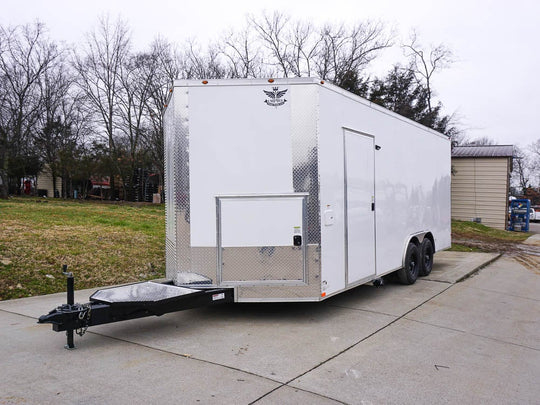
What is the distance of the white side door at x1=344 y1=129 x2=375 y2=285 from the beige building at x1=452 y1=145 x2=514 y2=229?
19674mm

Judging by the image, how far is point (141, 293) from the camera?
5.31 m

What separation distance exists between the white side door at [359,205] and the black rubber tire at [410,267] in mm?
1595

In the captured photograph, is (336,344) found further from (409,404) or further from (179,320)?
(179,320)

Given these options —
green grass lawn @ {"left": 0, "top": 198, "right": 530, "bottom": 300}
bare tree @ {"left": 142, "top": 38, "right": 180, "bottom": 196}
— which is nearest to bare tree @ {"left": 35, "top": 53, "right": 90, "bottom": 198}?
bare tree @ {"left": 142, "top": 38, "right": 180, "bottom": 196}

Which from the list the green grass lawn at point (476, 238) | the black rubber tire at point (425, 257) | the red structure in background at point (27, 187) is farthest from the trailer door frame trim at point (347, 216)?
the red structure in background at point (27, 187)

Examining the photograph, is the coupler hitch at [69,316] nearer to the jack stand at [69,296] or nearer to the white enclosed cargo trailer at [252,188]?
the jack stand at [69,296]

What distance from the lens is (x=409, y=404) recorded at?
11.8 ft

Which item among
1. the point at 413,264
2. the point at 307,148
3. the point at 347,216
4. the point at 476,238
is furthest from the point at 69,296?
the point at 476,238

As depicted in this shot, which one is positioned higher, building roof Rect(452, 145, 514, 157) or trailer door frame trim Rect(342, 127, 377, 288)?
building roof Rect(452, 145, 514, 157)

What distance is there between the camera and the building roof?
24.2 meters

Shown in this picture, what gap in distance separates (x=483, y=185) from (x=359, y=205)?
2068cm

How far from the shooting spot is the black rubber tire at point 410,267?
8312 mm

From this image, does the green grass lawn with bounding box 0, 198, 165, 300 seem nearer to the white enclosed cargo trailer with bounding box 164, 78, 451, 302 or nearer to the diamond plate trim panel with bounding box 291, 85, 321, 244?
the white enclosed cargo trailer with bounding box 164, 78, 451, 302

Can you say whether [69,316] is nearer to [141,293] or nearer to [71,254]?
[141,293]
